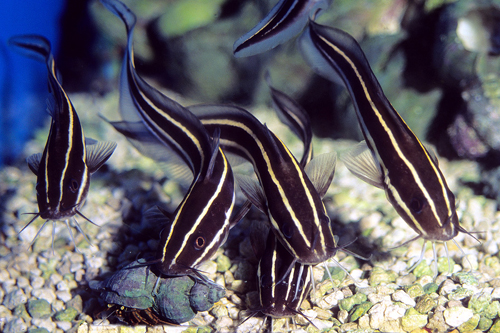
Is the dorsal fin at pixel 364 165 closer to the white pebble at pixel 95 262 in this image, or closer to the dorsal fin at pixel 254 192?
the dorsal fin at pixel 254 192

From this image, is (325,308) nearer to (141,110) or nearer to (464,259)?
(464,259)

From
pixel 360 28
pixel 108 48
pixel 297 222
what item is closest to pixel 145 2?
pixel 108 48

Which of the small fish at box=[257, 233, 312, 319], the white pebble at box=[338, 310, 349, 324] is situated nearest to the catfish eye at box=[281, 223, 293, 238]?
the small fish at box=[257, 233, 312, 319]

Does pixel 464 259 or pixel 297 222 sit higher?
pixel 297 222

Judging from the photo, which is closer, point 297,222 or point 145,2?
point 297,222

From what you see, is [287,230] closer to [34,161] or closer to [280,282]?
[280,282]

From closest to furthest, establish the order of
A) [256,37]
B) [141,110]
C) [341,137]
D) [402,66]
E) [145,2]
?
[256,37], [141,110], [402,66], [341,137], [145,2]

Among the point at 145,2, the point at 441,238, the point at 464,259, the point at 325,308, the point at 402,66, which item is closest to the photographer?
the point at 441,238
